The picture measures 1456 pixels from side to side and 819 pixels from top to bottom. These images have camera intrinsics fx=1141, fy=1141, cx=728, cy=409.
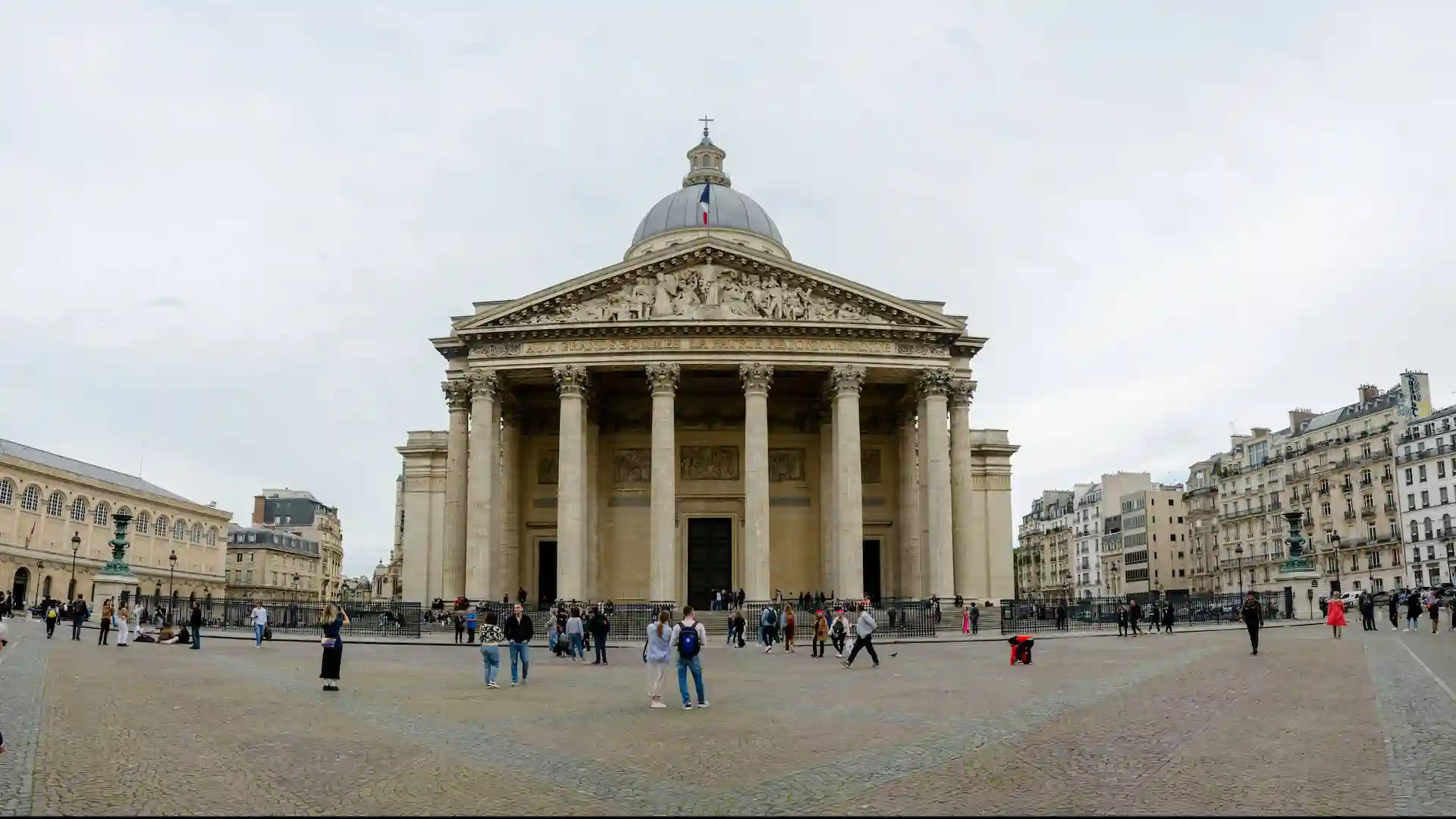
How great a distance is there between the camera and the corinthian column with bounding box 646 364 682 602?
4281 centimetres

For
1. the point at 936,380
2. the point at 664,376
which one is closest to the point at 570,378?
the point at 664,376

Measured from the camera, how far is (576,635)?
88.4 ft

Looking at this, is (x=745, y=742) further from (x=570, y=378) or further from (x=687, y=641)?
(x=570, y=378)

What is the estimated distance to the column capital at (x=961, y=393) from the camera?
46.7 metres

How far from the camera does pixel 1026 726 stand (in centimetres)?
1323

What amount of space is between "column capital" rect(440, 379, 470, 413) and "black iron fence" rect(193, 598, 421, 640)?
8.32 metres

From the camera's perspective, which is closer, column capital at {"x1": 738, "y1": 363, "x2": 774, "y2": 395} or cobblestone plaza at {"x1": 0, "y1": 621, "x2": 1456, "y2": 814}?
cobblestone plaza at {"x1": 0, "y1": 621, "x2": 1456, "y2": 814}

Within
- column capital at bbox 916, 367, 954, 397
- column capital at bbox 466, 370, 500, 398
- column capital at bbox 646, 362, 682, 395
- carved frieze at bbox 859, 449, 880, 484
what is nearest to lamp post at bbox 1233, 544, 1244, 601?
carved frieze at bbox 859, 449, 880, 484

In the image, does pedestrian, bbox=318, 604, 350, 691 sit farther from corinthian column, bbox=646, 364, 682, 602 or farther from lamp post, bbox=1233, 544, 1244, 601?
lamp post, bbox=1233, 544, 1244, 601

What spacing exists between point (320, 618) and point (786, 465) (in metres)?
20.9

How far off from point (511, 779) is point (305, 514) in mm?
142675

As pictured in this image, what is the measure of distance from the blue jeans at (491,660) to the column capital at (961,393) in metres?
30.7

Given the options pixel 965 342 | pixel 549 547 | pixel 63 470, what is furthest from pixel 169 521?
pixel 965 342

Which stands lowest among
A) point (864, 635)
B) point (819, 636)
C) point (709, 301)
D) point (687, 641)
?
point (819, 636)
